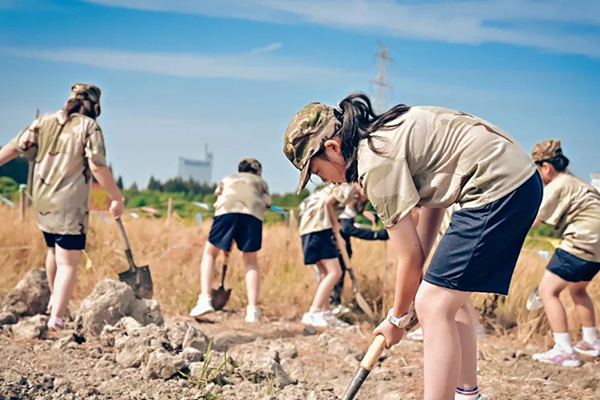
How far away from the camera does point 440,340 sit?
10.2 ft

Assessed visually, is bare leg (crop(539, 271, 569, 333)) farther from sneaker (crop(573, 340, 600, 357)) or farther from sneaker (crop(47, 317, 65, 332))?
sneaker (crop(47, 317, 65, 332))

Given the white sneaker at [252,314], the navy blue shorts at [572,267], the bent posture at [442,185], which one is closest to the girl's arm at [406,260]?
the bent posture at [442,185]

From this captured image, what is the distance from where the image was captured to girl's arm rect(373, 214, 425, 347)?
3.00 m

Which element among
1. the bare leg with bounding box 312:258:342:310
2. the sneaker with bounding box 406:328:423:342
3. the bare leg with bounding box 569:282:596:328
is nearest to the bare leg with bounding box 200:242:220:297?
the bare leg with bounding box 312:258:342:310

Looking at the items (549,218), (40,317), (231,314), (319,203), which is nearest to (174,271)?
(231,314)

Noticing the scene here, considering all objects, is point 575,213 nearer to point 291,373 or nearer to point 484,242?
point 291,373

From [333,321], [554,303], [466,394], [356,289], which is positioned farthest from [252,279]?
[466,394]

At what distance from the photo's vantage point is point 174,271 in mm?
8367

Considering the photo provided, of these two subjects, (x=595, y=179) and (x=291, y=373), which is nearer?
(x=291, y=373)

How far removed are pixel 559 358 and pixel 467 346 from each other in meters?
2.65

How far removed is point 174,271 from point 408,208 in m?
5.75

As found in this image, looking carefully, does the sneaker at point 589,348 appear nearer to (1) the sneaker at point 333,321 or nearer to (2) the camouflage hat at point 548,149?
(2) the camouflage hat at point 548,149

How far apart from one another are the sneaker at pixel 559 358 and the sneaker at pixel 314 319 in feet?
6.41

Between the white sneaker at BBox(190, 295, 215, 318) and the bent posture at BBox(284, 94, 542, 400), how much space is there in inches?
153
